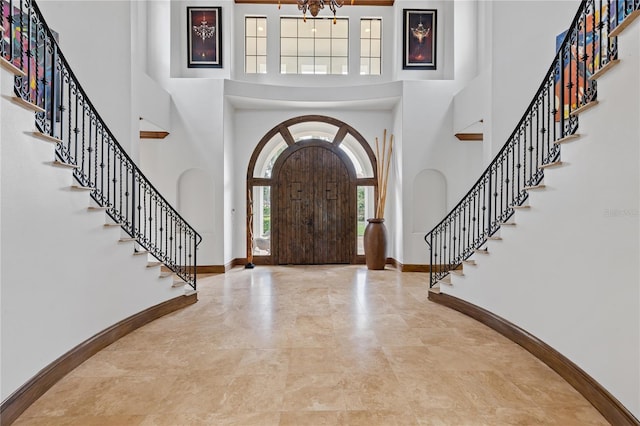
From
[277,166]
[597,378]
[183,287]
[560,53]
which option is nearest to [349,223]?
[277,166]

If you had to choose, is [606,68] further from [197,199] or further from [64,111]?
[197,199]

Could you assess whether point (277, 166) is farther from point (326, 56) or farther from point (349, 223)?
point (326, 56)

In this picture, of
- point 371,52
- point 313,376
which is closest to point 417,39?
point 371,52

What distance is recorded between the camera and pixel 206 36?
308 inches

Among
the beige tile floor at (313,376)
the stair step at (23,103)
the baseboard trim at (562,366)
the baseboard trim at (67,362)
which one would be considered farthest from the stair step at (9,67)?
the baseboard trim at (562,366)

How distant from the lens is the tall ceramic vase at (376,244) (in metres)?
7.89

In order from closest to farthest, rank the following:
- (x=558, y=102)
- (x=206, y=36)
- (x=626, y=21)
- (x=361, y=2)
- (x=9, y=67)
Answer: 1. (x=626, y=21)
2. (x=9, y=67)
3. (x=558, y=102)
4. (x=206, y=36)
5. (x=361, y=2)

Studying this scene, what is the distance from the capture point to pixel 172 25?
774cm

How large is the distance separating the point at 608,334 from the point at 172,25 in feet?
28.4

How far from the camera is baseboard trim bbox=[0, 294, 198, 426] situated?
7.54 feet

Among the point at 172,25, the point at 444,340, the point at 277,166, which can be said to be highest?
the point at 172,25

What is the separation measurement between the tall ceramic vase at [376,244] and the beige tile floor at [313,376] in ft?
10.2

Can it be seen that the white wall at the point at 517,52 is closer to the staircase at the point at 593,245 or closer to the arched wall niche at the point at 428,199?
the arched wall niche at the point at 428,199

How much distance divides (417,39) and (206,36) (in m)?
4.52
